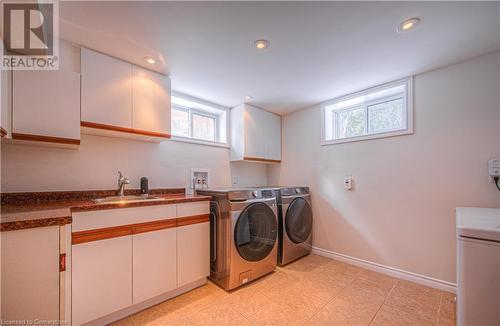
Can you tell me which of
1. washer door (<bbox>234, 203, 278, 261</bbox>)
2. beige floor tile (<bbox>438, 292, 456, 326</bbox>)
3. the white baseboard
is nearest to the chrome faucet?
washer door (<bbox>234, 203, 278, 261</bbox>)

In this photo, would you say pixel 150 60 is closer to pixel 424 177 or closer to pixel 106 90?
pixel 106 90

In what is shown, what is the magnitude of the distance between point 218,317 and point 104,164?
1710mm

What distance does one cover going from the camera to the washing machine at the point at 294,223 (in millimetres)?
2506

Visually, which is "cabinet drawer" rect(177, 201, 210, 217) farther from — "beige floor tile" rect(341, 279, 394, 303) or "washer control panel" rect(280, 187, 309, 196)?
"beige floor tile" rect(341, 279, 394, 303)

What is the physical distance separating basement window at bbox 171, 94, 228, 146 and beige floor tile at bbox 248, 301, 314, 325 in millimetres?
2002

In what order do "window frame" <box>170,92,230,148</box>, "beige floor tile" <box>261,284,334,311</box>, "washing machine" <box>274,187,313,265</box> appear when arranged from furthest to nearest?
"window frame" <box>170,92,230,148</box>, "washing machine" <box>274,187,313,265</box>, "beige floor tile" <box>261,284,334,311</box>

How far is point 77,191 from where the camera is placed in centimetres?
180

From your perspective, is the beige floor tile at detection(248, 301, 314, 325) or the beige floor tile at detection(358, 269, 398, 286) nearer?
the beige floor tile at detection(248, 301, 314, 325)

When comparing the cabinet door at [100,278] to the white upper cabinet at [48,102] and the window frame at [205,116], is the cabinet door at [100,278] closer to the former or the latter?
the white upper cabinet at [48,102]

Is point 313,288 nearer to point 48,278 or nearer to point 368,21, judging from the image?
point 48,278

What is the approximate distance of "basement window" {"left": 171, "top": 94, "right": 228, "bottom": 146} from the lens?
2.65 metres

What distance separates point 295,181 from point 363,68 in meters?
1.76

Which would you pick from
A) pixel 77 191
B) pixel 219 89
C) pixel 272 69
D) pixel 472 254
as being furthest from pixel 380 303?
pixel 77 191

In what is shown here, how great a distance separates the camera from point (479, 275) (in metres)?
0.94
